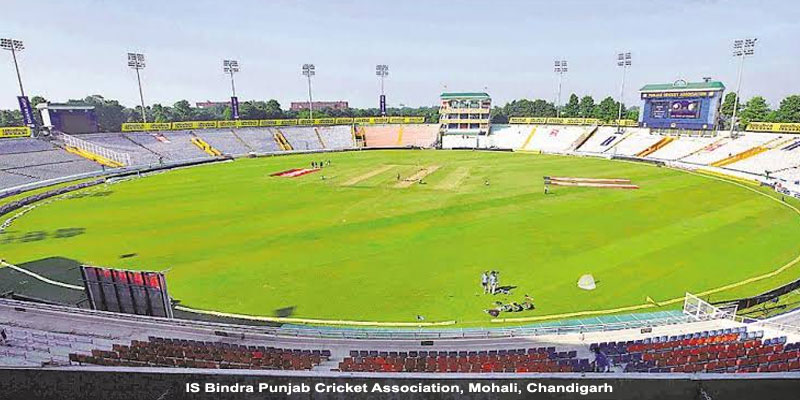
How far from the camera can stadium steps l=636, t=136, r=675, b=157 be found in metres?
69.8

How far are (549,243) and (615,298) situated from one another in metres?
7.82

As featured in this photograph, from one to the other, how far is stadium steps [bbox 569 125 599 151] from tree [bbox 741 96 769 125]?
28315mm

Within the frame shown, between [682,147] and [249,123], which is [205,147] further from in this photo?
[682,147]

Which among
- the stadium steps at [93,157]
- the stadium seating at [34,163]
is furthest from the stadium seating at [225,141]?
the stadium seating at [34,163]

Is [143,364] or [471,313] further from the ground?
[143,364]

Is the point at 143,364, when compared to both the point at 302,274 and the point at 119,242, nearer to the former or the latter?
the point at 302,274

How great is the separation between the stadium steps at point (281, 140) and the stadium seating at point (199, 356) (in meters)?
73.8

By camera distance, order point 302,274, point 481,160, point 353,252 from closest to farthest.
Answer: point 302,274
point 353,252
point 481,160

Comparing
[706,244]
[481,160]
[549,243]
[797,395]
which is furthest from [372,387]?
[481,160]

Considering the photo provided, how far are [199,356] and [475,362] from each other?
27.2ft

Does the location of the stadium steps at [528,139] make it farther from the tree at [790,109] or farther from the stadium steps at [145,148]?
the stadium steps at [145,148]

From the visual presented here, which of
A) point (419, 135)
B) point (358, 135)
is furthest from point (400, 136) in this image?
point (358, 135)

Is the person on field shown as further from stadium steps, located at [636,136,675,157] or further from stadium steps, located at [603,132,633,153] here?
stadium steps, located at [603,132,633,153]

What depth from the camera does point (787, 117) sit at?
259 ft
